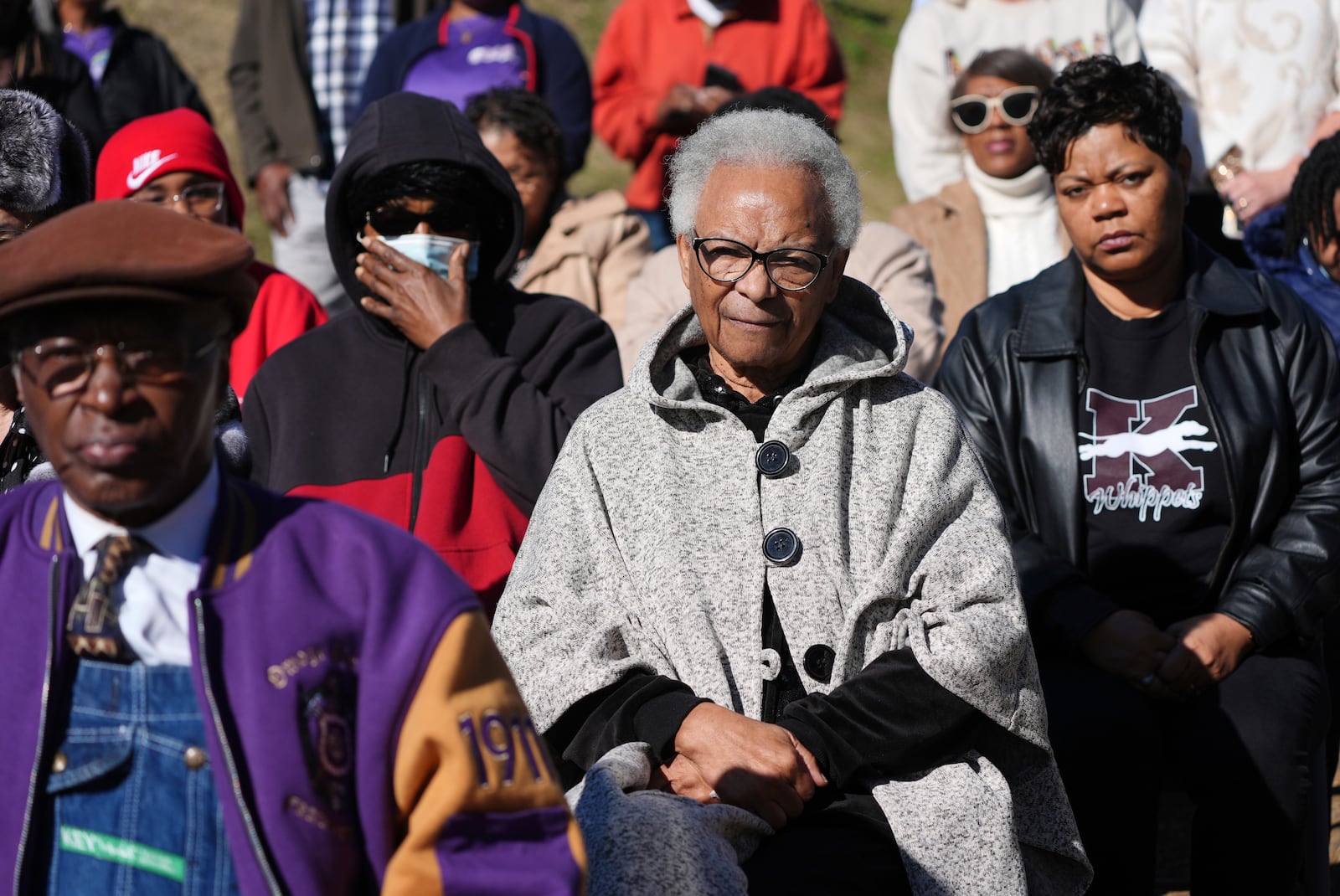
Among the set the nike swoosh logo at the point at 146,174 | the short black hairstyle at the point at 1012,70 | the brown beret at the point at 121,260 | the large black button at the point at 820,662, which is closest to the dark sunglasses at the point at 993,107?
the short black hairstyle at the point at 1012,70

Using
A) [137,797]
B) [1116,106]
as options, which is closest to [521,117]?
[1116,106]

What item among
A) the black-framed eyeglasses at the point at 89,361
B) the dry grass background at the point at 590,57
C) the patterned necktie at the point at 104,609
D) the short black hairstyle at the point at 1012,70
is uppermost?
the dry grass background at the point at 590,57

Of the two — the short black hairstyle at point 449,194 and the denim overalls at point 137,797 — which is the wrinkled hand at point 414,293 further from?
the denim overalls at point 137,797

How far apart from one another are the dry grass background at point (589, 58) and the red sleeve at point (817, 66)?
14.8 ft

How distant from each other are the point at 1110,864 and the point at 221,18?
12.2 meters

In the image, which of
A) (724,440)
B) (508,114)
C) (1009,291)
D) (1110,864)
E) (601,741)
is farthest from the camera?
(508,114)

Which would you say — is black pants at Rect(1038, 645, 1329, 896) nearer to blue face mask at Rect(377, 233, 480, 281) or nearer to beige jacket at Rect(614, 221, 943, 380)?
beige jacket at Rect(614, 221, 943, 380)

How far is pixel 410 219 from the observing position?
176 inches

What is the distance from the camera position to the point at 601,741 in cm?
320

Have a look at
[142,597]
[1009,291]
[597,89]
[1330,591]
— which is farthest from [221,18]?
[142,597]

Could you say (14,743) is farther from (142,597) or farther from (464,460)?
(464,460)

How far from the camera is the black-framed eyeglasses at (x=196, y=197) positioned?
210 inches

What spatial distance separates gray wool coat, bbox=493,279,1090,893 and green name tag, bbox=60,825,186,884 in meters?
1.29

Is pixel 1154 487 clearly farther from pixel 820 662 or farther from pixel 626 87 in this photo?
pixel 626 87
